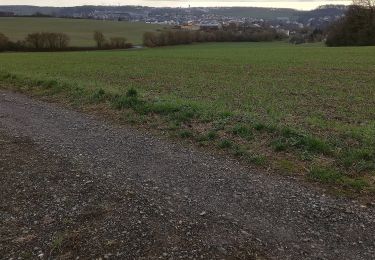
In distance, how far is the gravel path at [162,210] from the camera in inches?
195

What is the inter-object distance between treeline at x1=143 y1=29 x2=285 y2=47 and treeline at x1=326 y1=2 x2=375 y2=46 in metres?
25.9

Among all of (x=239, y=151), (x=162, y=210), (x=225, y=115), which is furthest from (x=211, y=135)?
(x=162, y=210)

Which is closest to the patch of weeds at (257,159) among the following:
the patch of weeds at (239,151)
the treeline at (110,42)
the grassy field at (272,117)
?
the grassy field at (272,117)

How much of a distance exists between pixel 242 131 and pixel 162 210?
4268mm

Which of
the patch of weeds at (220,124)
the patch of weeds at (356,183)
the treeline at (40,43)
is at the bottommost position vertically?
the treeline at (40,43)

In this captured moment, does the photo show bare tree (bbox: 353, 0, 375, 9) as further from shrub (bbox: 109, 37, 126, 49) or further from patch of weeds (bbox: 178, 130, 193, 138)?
patch of weeds (bbox: 178, 130, 193, 138)

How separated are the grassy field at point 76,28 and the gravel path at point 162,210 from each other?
81647 millimetres

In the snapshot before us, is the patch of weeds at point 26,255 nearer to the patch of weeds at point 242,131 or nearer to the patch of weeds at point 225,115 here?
the patch of weeds at point 242,131

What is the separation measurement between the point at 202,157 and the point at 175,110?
148 inches

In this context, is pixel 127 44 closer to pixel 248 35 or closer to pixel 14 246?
pixel 248 35

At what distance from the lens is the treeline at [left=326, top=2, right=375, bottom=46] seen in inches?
2948

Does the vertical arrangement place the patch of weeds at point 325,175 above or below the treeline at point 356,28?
below

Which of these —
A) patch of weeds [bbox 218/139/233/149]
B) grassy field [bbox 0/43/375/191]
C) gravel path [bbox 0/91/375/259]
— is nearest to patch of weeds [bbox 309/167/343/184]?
grassy field [bbox 0/43/375/191]

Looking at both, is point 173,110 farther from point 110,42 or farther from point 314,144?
point 110,42
